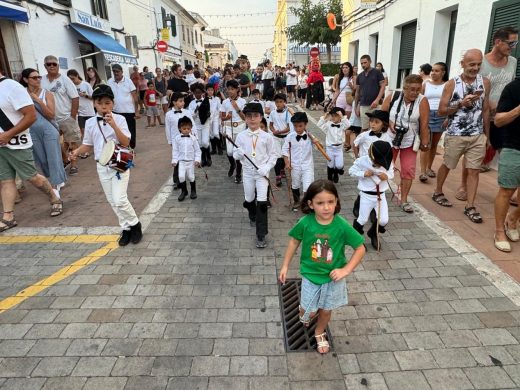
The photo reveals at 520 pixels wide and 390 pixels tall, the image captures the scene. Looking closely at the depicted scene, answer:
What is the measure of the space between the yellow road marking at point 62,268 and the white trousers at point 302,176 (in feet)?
8.57

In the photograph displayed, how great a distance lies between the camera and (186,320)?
304 centimetres

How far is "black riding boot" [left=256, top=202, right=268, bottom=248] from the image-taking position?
4.26 meters

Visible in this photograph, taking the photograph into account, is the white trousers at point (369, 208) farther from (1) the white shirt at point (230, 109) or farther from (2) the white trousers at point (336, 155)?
(1) the white shirt at point (230, 109)

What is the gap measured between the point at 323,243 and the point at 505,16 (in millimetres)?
6492

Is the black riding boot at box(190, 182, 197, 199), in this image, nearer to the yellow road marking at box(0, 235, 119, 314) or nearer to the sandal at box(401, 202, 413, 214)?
the yellow road marking at box(0, 235, 119, 314)

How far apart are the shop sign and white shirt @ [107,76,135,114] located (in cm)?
627

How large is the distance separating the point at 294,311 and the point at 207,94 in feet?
19.5

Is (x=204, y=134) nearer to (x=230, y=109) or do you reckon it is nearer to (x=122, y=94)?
(x=230, y=109)

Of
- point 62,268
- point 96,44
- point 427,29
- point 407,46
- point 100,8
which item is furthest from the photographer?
point 100,8

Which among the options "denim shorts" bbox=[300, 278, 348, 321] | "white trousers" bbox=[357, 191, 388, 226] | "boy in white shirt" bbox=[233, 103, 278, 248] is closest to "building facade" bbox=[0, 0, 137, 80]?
"boy in white shirt" bbox=[233, 103, 278, 248]

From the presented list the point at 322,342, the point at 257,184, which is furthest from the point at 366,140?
the point at 322,342

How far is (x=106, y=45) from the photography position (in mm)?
14367

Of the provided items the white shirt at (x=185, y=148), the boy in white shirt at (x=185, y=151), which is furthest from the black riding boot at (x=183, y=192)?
the white shirt at (x=185, y=148)

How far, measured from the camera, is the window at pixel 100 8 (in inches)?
566
